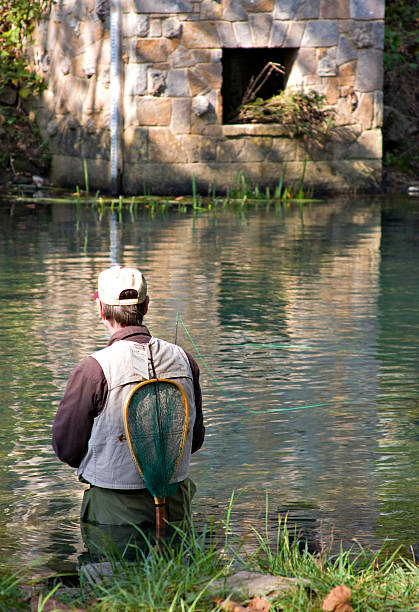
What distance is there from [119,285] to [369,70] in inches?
466

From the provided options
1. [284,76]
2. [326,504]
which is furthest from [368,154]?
[326,504]

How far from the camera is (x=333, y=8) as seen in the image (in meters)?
13.8

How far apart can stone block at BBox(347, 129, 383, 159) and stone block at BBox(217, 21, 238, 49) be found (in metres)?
2.33

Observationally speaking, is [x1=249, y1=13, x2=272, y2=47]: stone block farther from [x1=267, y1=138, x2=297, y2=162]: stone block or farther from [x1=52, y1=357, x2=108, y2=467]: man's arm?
[x1=52, y1=357, x2=108, y2=467]: man's arm

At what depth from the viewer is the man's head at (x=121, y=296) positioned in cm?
316

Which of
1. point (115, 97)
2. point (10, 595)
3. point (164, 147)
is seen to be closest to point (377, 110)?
point (164, 147)

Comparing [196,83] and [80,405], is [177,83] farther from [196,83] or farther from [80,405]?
[80,405]

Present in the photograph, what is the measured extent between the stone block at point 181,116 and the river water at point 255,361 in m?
3.02

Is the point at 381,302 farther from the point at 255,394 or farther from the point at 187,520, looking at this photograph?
the point at 187,520

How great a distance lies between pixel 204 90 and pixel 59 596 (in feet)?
37.8

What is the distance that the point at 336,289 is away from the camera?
762 cm

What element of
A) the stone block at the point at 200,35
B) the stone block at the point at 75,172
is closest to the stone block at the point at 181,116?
the stone block at the point at 200,35

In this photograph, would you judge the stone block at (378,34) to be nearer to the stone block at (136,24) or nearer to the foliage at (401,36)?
the foliage at (401,36)

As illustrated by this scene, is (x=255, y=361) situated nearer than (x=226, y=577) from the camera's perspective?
No
